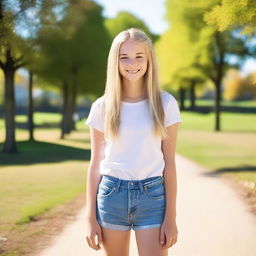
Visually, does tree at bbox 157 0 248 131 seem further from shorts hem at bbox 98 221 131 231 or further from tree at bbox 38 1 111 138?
shorts hem at bbox 98 221 131 231

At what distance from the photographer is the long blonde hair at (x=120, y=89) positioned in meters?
2.80

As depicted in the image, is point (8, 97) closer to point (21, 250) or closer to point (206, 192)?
point (206, 192)

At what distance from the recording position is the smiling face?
111 inches

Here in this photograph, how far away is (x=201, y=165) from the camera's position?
1344cm

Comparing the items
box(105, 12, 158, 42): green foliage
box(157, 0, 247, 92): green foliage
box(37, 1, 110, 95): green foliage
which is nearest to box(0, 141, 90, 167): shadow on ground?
box(37, 1, 110, 95): green foliage

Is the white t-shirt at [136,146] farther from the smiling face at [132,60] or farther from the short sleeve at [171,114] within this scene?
the smiling face at [132,60]

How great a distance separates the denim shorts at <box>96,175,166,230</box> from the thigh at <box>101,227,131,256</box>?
0.11 feet

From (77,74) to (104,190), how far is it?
25802mm

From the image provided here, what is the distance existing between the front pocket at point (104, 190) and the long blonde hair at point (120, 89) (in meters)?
0.29

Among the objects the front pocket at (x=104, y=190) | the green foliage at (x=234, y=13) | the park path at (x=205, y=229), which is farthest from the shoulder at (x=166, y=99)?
the green foliage at (x=234, y=13)

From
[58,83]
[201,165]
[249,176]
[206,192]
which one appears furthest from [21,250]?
[58,83]

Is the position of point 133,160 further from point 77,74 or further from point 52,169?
point 77,74

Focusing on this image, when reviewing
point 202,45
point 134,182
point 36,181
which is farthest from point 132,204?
point 202,45

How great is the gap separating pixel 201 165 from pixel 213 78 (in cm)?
1743
